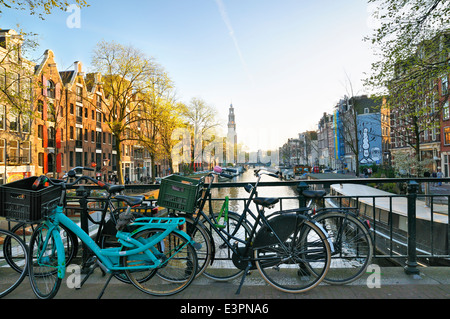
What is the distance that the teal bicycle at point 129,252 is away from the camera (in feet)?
10.9

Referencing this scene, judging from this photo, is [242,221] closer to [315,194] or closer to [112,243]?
[315,194]

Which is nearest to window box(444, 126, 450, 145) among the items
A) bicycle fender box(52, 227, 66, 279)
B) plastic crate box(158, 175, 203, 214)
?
plastic crate box(158, 175, 203, 214)

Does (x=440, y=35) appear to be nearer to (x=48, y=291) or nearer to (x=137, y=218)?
Answer: (x=137, y=218)

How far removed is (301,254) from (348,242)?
0.61 meters

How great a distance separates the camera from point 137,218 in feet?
11.3

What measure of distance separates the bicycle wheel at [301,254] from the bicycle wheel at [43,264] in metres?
2.14

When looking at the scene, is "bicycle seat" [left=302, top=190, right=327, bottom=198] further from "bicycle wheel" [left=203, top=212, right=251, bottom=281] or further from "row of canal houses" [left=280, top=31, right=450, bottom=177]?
"row of canal houses" [left=280, top=31, right=450, bottom=177]

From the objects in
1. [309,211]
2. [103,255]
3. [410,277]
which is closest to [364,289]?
[410,277]

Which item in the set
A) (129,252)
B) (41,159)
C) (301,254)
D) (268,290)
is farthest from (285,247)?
(41,159)

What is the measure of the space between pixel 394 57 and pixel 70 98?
116 ft

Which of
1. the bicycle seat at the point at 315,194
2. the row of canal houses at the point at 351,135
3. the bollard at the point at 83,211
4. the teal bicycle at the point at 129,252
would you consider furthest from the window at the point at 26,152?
the bicycle seat at the point at 315,194

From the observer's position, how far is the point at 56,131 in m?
33.9

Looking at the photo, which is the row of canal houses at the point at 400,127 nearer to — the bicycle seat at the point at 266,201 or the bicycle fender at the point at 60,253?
the bicycle seat at the point at 266,201

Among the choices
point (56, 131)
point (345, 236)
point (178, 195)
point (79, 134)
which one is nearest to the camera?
point (178, 195)
